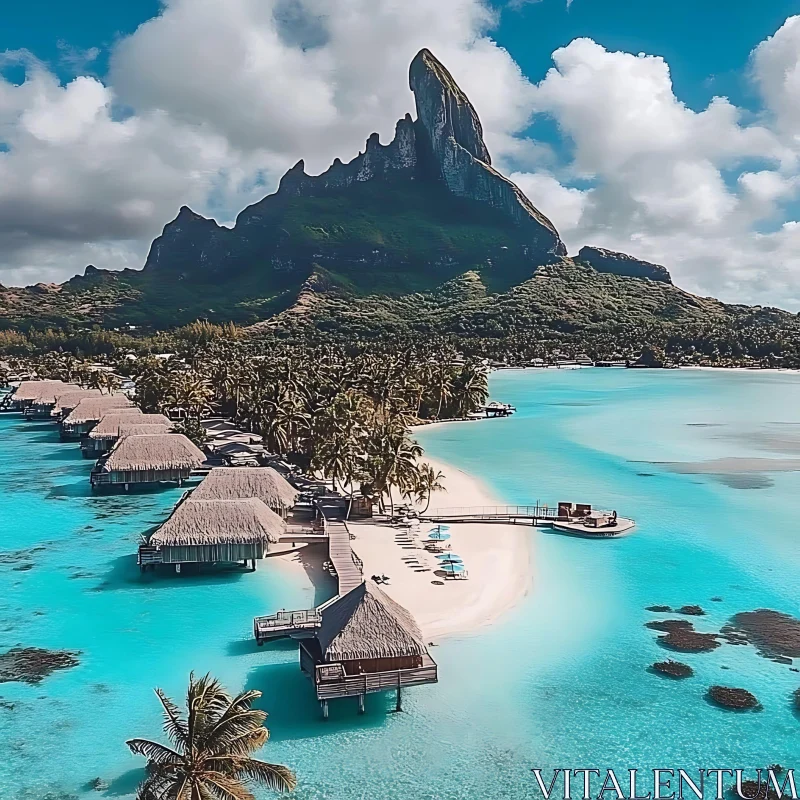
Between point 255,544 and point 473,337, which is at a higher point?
point 473,337

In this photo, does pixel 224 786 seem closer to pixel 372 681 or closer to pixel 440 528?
pixel 372 681

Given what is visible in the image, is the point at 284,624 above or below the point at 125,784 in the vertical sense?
above

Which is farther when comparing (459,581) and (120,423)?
(120,423)

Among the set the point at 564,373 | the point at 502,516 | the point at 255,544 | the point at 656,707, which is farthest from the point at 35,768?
the point at 564,373

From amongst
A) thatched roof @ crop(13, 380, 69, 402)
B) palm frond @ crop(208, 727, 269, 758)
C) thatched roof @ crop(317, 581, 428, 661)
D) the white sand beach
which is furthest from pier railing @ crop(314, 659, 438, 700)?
thatched roof @ crop(13, 380, 69, 402)

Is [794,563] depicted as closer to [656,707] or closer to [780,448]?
[656,707]

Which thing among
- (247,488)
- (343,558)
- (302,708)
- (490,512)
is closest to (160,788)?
(302,708)

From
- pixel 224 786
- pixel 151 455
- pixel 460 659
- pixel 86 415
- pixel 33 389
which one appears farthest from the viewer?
pixel 33 389

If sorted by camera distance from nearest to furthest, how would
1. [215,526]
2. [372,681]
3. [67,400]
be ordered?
1. [372,681]
2. [215,526]
3. [67,400]
